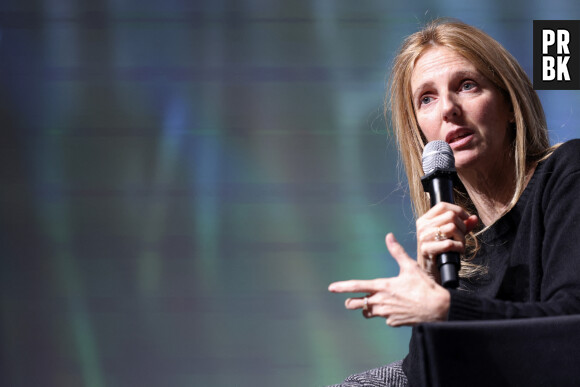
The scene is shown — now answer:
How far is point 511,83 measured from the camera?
1743 mm

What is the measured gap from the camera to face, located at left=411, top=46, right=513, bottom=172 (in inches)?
66.4

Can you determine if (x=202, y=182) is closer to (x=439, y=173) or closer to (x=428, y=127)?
(x=428, y=127)

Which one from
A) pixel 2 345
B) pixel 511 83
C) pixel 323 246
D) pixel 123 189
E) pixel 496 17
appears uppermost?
pixel 496 17

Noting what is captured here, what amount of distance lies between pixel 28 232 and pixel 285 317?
1341 millimetres

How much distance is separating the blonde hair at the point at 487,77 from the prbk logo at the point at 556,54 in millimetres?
1104

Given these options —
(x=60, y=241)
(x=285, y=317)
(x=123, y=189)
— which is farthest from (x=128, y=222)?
(x=285, y=317)

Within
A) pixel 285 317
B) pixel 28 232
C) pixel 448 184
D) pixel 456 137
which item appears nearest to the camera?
pixel 448 184

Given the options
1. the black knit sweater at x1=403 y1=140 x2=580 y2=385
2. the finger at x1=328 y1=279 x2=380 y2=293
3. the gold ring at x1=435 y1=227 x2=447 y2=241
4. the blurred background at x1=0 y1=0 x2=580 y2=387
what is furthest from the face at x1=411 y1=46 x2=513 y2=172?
the blurred background at x1=0 y1=0 x2=580 y2=387

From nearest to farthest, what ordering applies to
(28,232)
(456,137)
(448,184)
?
(448,184) → (456,137) → (28,232)

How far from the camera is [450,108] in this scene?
5.52ft

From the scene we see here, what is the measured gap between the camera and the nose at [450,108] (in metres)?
1.68

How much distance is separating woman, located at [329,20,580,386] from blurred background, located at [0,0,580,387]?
3.31 feet

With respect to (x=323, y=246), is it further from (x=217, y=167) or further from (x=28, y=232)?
(x=28, y=232)

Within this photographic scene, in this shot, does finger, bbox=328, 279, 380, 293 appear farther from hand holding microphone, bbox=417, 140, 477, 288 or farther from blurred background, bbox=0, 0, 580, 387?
blurred background, bbox=0, 0, 580, 387
